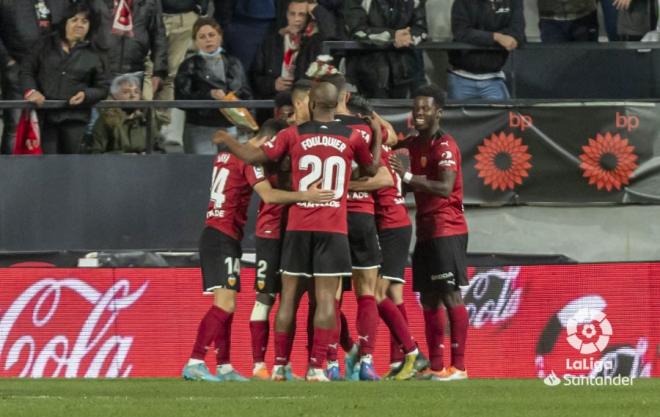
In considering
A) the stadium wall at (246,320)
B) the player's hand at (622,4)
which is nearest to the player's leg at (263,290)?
the stadium wall at (246,320)

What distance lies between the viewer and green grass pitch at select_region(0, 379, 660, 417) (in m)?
9.16

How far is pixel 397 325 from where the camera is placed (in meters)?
12.9

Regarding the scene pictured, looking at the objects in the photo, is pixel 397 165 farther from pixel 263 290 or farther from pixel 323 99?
pixel 263 290

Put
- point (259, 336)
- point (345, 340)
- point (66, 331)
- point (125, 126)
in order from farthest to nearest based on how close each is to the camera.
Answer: point (125, 126), point (66, 331), point (345, 340), point (259, 336)

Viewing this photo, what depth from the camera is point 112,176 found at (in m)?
16.6

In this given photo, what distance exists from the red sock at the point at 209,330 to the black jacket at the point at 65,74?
417 cm

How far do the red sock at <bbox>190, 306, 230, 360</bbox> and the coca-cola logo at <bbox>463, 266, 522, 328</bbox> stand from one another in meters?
3.29

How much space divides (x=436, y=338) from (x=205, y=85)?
4.70 metres

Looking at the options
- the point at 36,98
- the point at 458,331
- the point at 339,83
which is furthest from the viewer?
the point at 36,98

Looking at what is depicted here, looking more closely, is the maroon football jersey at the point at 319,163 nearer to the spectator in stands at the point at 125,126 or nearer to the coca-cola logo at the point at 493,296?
the coca-cola logo at the point at 493,296

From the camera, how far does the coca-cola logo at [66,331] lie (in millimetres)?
15359

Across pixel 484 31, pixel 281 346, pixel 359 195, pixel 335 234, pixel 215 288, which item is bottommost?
pixel 281 346

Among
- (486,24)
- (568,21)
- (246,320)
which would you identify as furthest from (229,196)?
(568,21)

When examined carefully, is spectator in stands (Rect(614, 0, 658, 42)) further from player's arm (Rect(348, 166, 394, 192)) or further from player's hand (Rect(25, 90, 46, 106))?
player's hand (Rect(25, 90, 46, 106))
